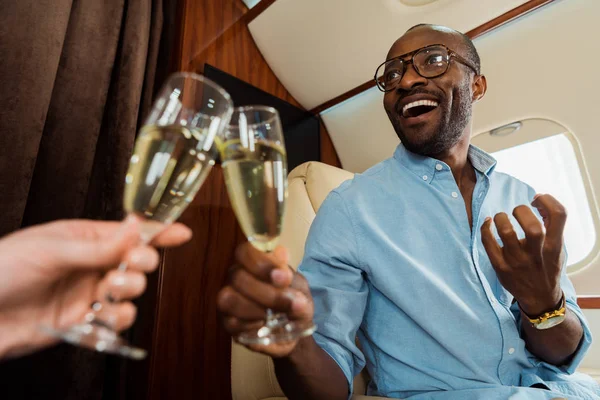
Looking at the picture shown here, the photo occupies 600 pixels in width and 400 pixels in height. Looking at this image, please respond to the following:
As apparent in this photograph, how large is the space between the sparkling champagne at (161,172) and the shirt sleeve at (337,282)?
0.49 meters

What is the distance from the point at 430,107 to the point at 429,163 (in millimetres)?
222

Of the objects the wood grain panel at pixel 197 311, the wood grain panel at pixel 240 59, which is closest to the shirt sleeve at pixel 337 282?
the wood grain panel at pixel 197 311

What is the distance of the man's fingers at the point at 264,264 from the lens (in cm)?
49

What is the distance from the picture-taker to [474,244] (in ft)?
3.18

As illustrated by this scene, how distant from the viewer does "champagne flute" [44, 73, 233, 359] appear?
0.46 m

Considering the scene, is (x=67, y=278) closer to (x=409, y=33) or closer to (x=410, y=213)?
(x=410, y=213)

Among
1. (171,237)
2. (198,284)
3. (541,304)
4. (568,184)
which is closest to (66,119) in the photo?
(198,284)

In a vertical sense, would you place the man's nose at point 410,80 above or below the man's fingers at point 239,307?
above

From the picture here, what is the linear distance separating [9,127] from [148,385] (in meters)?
0.97

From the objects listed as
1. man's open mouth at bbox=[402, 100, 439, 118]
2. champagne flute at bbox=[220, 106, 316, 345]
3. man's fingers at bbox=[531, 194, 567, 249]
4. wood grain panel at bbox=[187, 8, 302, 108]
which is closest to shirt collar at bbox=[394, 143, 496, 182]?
man's open mouth at bbox=[402, 100, 439, 118]

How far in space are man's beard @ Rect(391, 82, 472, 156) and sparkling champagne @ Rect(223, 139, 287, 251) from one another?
751 mm

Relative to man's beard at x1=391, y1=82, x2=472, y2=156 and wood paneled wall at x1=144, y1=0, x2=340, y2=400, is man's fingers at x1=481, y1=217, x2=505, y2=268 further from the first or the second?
wood paneled wall at x1=144, y1=0, x2=340, y2=400

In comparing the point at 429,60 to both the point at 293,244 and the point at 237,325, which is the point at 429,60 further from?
the point at 237,325

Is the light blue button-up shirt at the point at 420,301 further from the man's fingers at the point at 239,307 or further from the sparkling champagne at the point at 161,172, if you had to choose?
the sparkling champagne at the point at 161,172
